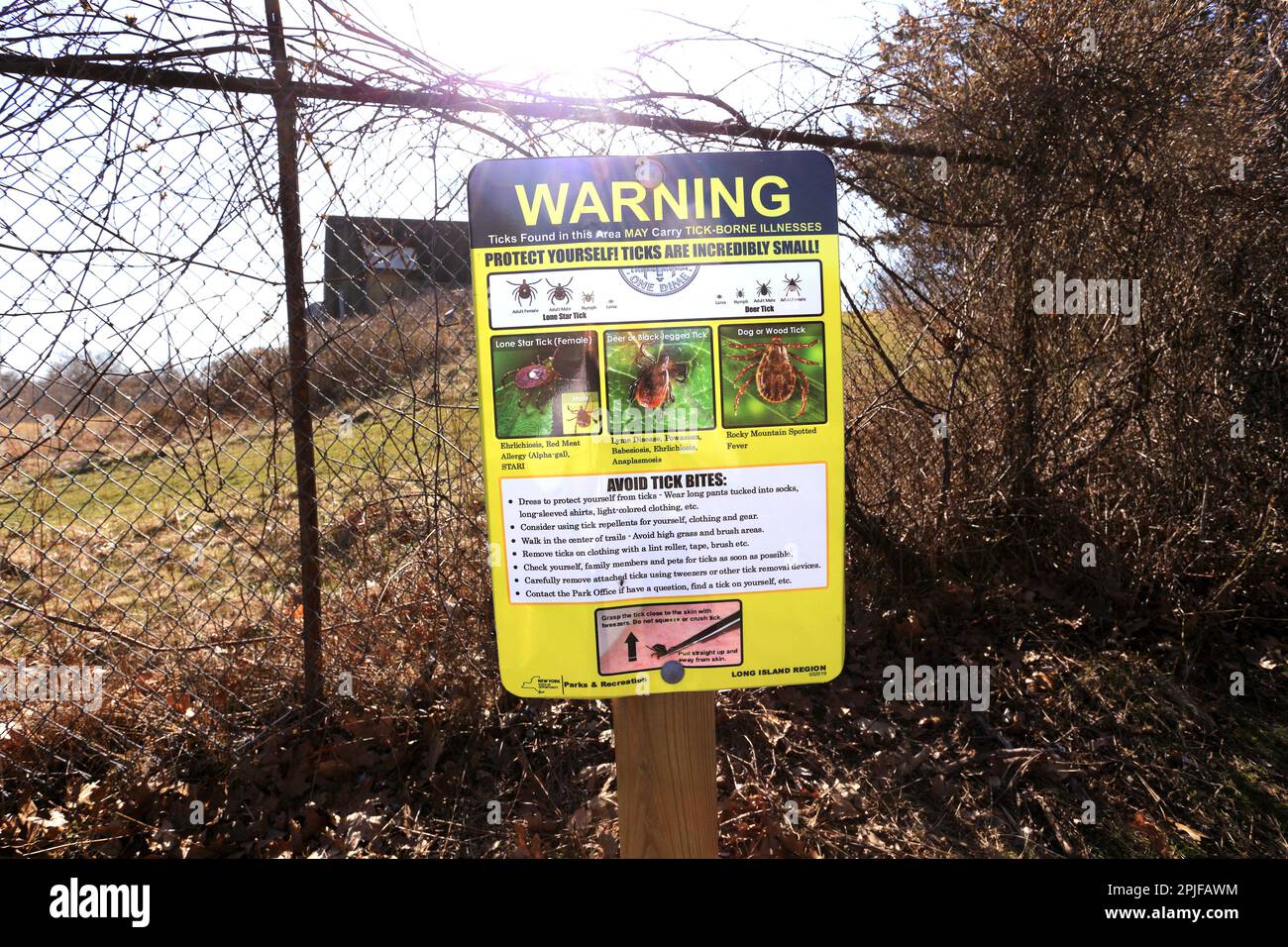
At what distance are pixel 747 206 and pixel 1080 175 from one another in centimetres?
293

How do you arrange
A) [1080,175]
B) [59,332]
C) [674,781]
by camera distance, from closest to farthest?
[674,781], [59,332], [1080,175]

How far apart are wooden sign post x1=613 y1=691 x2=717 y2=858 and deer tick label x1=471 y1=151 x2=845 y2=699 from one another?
7cm

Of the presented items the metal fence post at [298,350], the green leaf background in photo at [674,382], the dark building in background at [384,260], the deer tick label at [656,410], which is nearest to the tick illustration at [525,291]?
the deer tick label at [656,410]

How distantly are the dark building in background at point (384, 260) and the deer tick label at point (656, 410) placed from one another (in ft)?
4.49

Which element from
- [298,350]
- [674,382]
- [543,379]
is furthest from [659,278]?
[298,350]

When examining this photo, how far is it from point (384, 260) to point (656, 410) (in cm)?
172

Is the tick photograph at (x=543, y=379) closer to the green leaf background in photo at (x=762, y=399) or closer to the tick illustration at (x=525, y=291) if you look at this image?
the tick illustration at (x=525, y=291)

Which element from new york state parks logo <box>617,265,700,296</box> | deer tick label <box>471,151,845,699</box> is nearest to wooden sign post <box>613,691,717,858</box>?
deer tick label <box>471,151,845,699</box>

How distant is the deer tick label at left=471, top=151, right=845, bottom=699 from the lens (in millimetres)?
1595

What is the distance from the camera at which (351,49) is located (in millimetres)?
2619

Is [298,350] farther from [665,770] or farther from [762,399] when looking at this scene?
[665,770]

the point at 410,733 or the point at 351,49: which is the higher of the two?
the point at 351,49
